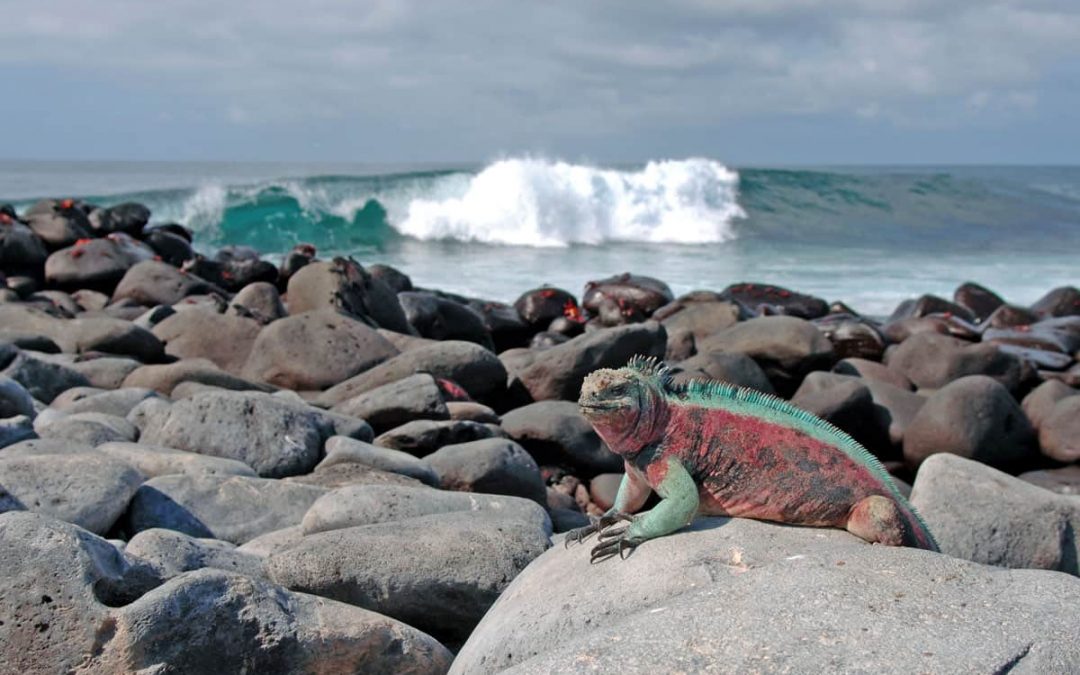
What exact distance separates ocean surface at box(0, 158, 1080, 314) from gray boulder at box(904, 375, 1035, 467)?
15.9 meters

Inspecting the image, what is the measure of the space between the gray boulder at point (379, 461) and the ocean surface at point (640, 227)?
1949cm

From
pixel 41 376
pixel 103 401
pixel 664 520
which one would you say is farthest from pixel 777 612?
pixel 41 376

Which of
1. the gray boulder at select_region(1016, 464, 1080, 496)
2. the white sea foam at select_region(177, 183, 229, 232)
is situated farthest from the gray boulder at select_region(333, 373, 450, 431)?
the white sea foam at select_region(177, 183, 229, 232)

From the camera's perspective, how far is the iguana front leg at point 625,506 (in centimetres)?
443

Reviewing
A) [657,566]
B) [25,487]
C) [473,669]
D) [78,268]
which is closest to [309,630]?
[473,669]

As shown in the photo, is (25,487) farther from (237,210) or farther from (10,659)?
(237,210)

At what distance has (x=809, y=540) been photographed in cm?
411

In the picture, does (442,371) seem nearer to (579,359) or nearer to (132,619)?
(579,359)

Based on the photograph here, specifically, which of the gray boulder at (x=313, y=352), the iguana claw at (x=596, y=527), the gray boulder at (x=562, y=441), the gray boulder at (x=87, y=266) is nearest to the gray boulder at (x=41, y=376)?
the gray boulder at (x=313, y=352)

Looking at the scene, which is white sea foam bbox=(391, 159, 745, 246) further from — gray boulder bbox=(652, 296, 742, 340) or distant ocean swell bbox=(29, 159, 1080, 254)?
gray boulder bbox=(652, 296, 742, 340)

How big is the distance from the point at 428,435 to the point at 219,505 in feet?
7.73

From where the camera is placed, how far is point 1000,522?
5.97 m

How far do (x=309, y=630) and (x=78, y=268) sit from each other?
15.2m

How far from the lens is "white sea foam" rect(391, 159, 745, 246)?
128ft
